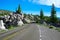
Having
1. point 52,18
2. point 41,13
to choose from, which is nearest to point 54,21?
point 52,18

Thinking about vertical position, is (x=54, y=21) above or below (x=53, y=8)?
below

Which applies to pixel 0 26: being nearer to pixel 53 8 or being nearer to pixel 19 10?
pixel 53 8

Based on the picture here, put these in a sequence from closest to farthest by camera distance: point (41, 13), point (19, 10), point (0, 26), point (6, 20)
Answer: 1. point (0, 26)
2. point (6, 20)
3. point (19, 10)
4. point (41, 13)

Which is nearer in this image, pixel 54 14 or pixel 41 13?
pixel 54 14

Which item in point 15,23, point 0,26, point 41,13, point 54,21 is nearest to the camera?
point 0,26

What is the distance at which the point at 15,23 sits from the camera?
7325 centimetres

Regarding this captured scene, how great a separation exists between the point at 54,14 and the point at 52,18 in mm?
3021

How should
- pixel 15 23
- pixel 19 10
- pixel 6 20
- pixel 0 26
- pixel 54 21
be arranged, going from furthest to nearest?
1. pixel 19 10
2. pixel 54 21
3. pixel 6 20
4. pixel 15 23
5. pixel 0 26

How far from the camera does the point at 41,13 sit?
575ft

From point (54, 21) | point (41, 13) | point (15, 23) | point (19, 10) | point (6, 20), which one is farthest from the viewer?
point (41, 13)

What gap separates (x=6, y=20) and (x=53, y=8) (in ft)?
152

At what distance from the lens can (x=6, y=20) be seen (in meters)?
91.2

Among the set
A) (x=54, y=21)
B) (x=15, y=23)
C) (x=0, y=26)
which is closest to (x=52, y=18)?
(x=54, y=21)

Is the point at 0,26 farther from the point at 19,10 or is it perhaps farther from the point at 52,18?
the point at 19,10
